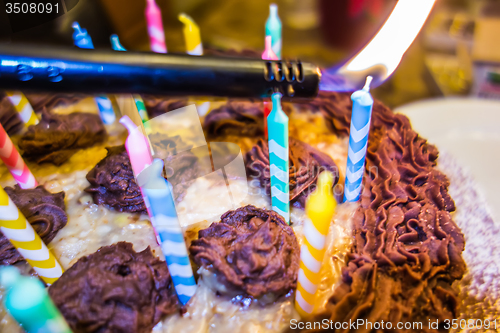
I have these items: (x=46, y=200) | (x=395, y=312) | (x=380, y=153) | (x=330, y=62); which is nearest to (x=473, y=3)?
(x=330, y=62)

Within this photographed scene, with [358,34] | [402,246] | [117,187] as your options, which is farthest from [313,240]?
[358,34]

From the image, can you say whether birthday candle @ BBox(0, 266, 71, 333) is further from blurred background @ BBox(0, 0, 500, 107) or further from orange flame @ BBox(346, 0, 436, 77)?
blurred background @ BBox(0, 0, 500, 107)

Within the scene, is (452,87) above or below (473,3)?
below

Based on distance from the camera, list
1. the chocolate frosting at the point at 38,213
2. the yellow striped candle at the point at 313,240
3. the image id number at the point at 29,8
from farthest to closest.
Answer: the image id number at the point at 29,8, the chocolate frosting at the point at 38,213, the yellow striped candle at the point at 313,240

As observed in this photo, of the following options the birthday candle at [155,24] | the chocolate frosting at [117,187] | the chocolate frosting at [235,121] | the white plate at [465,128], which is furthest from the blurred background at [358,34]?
the chocolate frosting at [117,187]

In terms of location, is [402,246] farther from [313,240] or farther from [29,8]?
[29,8]

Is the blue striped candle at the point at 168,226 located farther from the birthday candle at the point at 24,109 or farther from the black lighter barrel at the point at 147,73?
the birthday candle at the point at 24,109

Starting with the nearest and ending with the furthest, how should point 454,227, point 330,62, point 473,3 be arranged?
point 454,227 → point 330,62 → point 473,3

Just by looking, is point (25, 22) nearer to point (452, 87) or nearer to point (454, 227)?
point (454, 227)
